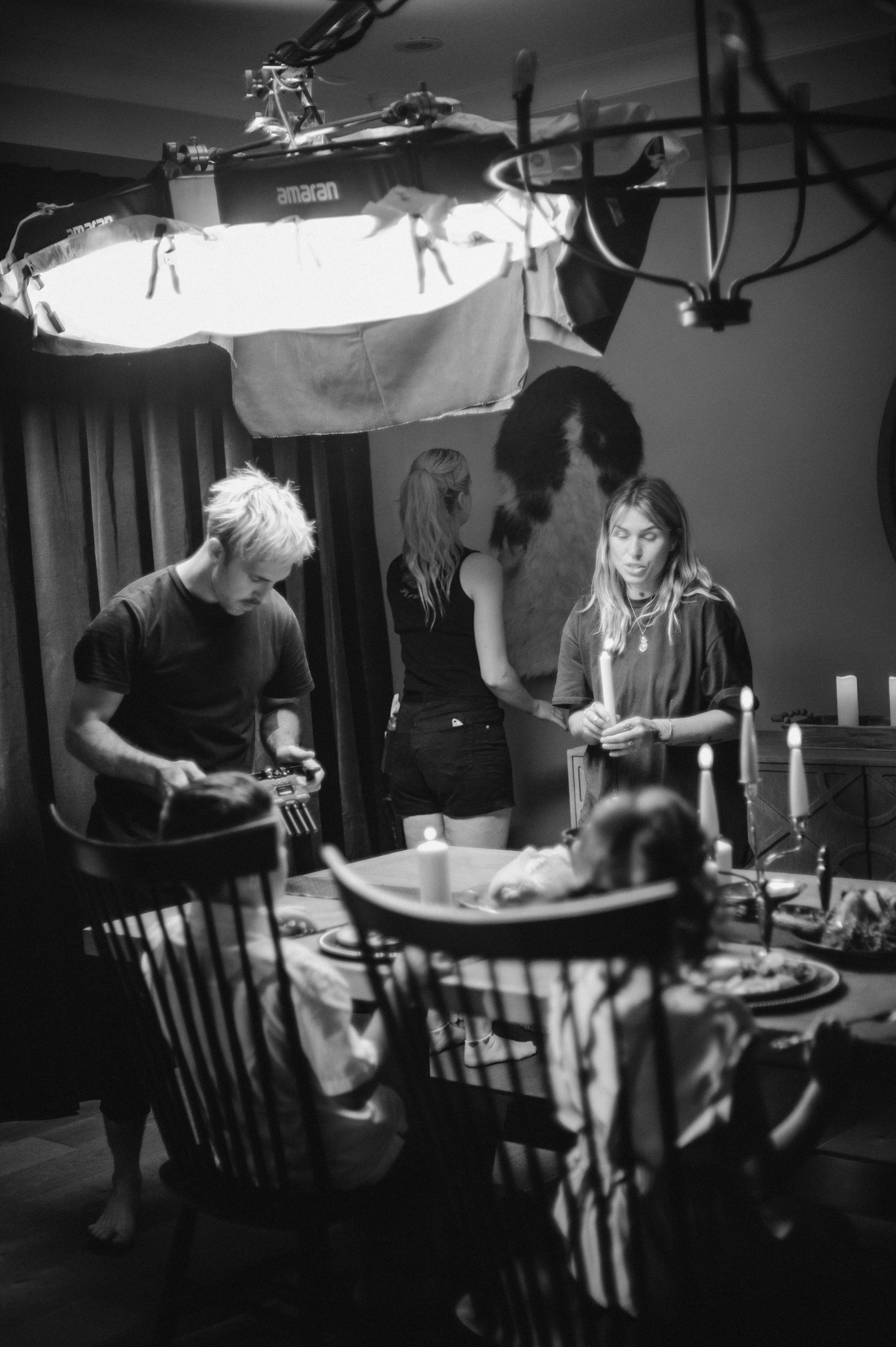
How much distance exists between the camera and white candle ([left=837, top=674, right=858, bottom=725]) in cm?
360

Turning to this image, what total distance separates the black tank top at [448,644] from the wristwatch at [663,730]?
0.88m

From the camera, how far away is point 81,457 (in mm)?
3705

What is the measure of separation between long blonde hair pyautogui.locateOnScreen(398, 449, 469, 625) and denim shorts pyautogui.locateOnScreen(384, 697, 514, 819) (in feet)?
0.90

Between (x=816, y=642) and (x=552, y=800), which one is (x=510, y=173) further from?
(x=552, y=800)

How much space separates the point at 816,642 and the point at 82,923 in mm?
2236

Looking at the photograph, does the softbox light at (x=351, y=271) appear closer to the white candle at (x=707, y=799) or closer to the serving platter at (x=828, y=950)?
the white candle at (x=707, y=799)

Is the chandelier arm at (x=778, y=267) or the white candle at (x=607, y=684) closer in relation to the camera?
the chandelier arm at (x=778, y=267)

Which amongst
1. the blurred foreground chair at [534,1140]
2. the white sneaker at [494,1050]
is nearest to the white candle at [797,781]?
the blurred foreground chair at [534,1140]

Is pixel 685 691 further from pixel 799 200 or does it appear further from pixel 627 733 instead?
pixel 799 200

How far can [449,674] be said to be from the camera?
12.4 ft

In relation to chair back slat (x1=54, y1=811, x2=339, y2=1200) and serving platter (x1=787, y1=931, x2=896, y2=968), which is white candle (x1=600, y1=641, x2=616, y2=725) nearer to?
serving platter (x1=787, y1=931, x2=896, y2=968)

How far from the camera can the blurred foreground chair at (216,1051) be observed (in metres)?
1.75

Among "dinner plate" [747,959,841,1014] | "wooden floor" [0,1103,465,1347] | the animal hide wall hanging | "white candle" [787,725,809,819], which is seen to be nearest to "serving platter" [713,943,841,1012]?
"dinner plate" [747,959,841,1014]

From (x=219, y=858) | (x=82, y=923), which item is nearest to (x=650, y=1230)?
(x=219, y=858)
